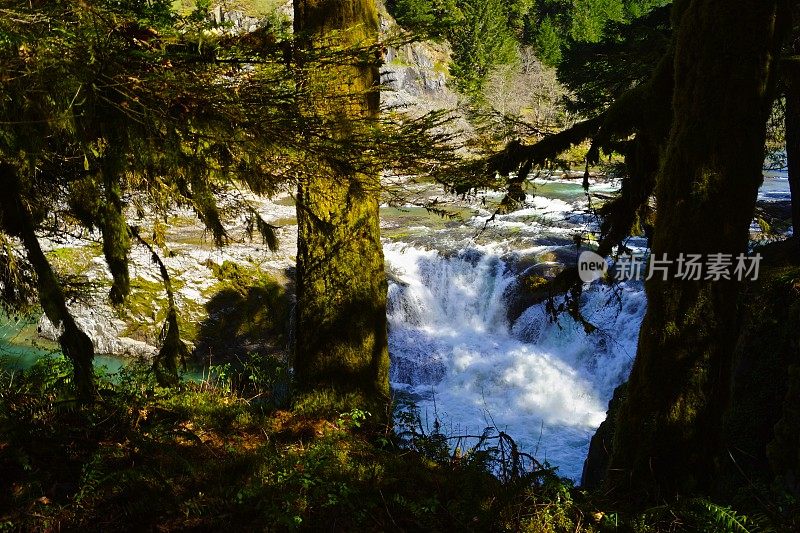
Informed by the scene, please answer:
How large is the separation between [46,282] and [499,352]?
11.0 metres

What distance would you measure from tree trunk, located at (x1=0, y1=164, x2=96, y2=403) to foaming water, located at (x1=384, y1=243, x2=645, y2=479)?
6789 millimetres

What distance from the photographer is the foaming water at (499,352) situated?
10672 mm

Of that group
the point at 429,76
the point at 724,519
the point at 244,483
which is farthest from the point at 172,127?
the point at 429,76

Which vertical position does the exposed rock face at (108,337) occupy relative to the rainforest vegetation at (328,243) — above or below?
below

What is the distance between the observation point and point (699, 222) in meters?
3.21

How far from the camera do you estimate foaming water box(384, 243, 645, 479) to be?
10.7m

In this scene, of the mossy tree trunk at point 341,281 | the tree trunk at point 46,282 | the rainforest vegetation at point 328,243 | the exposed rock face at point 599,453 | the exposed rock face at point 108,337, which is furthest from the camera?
the exposed rock face at point 108,337

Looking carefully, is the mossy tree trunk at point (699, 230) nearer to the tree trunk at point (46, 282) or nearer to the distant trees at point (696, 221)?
the distant trees at point (696, 221)

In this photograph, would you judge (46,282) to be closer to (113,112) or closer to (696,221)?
(113,112)

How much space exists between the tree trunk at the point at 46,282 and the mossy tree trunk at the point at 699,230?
346 centimetres

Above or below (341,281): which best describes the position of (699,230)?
above

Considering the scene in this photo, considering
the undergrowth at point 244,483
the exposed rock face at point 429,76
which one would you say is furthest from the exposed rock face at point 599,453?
the exposed rock face at point 429,76

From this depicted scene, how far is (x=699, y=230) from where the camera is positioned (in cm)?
321

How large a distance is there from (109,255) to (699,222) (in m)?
3.63
